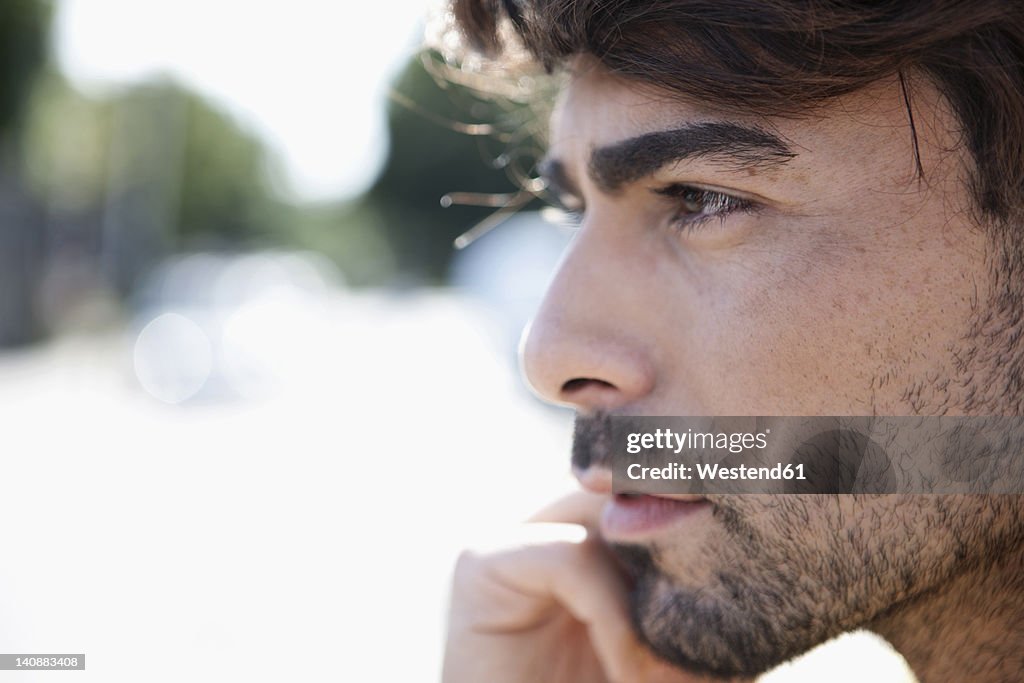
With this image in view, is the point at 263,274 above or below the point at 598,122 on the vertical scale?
above

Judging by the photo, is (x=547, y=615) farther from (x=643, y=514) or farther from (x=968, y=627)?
(x=968, y=627)

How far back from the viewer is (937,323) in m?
1.80

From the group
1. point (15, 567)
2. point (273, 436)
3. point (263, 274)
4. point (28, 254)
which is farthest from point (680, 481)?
point (28, 254)

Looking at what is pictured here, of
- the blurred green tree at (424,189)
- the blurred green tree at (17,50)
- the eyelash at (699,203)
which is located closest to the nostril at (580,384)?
the eyelash at (699,203)

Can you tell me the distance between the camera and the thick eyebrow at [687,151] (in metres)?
1.81

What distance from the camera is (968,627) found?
1.98 m

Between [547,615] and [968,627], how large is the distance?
96cm

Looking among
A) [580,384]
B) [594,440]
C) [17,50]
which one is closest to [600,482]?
[594,440]

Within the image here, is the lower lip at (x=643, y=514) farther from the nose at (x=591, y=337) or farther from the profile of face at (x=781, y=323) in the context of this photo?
the nose at (x=591, y=337)

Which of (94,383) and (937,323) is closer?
(937,323)

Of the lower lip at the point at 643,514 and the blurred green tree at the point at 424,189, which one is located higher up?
the blurred green tree at the point at 424,189

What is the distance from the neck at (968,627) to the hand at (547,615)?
0.48 meters

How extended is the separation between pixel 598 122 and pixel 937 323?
0.79m

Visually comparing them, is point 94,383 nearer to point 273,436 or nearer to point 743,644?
point 273,436
